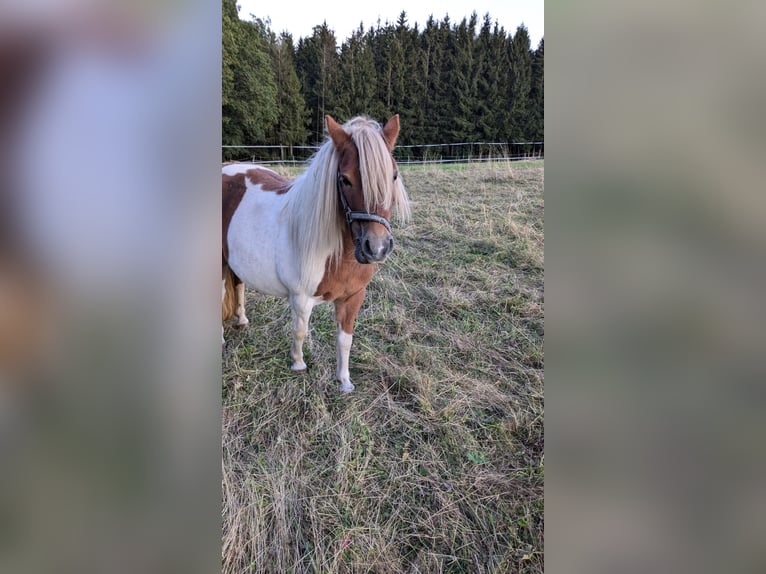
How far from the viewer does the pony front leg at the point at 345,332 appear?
47.3 inches

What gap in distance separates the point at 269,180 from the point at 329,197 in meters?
0.35

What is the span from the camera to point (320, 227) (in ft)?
4.23

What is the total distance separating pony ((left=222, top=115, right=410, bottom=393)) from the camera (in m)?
1.11

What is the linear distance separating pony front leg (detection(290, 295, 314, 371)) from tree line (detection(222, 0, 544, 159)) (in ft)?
1.61

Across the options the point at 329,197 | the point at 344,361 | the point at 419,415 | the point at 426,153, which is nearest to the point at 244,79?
the point at 329,197

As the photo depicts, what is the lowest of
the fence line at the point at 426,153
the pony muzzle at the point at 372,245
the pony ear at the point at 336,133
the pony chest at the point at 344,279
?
the pony chest at the point at 344,279

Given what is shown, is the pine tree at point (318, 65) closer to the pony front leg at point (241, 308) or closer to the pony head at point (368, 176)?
the pony head at point (368, 176)

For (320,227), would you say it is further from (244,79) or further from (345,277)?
(244,79)

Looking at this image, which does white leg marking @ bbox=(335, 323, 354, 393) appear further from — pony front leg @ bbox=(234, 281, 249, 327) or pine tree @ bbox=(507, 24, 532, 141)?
pine tree @ bbox=(507, 24, 532, 141)
